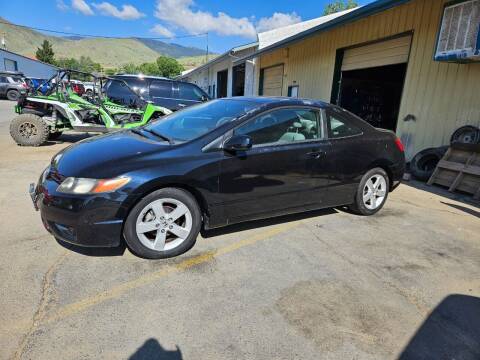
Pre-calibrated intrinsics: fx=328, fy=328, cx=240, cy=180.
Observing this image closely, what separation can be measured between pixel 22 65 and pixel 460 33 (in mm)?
56476

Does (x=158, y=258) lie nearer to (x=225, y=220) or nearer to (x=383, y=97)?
(x=225, y=220)

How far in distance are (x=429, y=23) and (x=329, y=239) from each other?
6142mm

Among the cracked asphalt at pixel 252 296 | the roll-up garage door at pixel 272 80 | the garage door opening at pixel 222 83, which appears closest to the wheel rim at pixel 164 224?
the cracked asphalt at pixel 252 296

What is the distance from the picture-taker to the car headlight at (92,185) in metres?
2.72

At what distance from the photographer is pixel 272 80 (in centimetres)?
1577

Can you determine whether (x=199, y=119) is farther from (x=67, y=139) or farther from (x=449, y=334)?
Answer: (x=67, y=139)

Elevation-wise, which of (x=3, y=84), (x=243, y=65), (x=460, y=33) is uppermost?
(x=243, y=65)

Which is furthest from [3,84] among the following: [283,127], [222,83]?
[283,127]

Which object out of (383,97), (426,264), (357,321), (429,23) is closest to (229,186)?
(357,321)

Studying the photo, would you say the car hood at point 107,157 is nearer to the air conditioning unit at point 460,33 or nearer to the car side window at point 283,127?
the car side window at point 283,127

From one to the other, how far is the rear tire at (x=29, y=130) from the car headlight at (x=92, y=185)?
679cm

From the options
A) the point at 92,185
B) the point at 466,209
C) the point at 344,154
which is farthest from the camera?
the point at 466,209

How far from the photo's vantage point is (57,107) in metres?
8.27

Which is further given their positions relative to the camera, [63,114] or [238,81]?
[238,81]
